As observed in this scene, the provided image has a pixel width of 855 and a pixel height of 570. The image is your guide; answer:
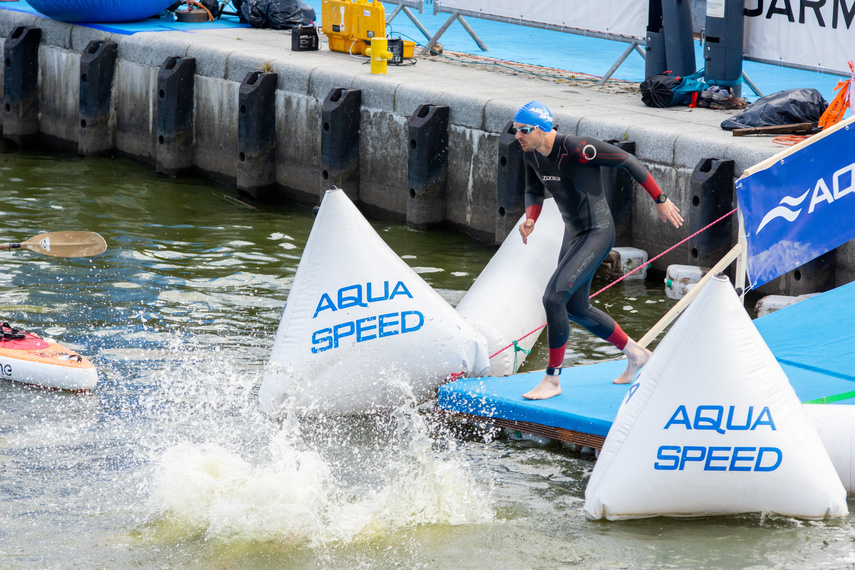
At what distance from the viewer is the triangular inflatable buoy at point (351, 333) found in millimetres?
7059

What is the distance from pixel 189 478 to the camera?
6016 mm

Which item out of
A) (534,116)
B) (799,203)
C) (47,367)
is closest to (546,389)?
(534,116)

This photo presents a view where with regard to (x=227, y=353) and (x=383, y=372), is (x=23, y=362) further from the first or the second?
(x=383, y=372)

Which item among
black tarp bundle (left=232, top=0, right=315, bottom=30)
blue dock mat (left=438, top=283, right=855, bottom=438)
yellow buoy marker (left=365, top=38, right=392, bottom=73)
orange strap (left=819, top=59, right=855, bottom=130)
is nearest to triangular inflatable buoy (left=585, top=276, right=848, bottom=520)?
blue dock mat (left=438, top=283, right=855, bottom=438)

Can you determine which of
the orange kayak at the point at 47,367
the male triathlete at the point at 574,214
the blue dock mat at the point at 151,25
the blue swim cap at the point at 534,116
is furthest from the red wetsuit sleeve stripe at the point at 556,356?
the blue dock mat at the point at 151,25

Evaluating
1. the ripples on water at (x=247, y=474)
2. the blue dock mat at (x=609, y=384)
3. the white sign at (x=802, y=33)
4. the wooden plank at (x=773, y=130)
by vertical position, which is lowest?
the ripples on water at (x=247, y=474)

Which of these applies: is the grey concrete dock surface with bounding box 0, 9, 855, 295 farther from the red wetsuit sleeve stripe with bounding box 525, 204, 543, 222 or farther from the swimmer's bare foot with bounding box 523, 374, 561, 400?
the swimmer's bare foot with bounding box 523, 374, 561, 400

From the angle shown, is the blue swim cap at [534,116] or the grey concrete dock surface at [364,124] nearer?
the blue swim cap at [534,116]

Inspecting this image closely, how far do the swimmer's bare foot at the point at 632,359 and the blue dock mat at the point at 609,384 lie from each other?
0.08 m

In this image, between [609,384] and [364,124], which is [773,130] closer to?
[609,384]

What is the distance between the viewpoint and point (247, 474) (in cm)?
607

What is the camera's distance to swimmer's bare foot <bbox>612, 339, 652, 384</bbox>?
6848 millimetres

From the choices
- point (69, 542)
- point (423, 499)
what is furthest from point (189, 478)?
point (423, 499)

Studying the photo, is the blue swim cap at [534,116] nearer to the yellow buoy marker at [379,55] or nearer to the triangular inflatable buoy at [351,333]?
the triangular inflatable buoy at [351,333]
